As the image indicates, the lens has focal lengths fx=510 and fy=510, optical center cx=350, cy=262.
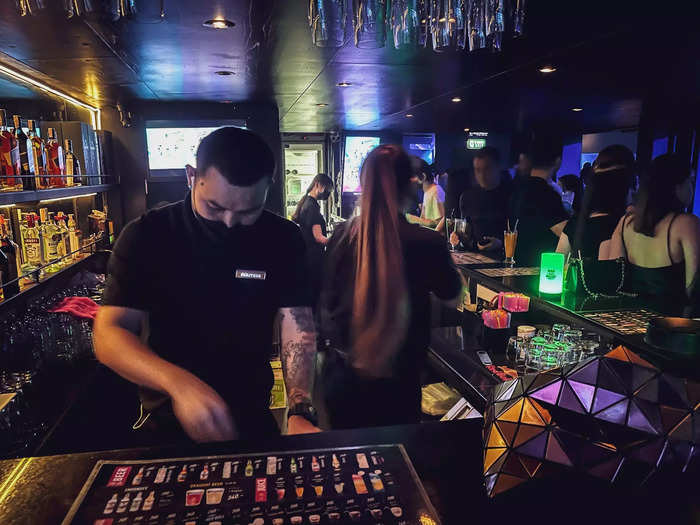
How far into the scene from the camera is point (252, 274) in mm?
1650

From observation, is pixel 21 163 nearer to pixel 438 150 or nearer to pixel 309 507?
pixel 309 507

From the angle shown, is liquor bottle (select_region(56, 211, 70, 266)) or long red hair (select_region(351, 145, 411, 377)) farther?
liquor bottle (select_region(56, 211, 70, 266))

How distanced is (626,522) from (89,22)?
268 cm

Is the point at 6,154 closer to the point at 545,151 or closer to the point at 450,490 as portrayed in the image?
the point at 450,490

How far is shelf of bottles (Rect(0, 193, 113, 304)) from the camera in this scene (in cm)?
244

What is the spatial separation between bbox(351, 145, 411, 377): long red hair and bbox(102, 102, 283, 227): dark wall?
3708 millimetres

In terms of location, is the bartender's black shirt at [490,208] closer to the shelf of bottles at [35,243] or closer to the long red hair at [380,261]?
the long red hair at [380,261]

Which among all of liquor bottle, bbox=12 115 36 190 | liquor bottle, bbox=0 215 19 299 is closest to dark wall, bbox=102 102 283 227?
liquor bottle, bbox=12 115 36 190

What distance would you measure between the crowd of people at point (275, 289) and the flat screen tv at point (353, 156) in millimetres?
9306

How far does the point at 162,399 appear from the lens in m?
1.60

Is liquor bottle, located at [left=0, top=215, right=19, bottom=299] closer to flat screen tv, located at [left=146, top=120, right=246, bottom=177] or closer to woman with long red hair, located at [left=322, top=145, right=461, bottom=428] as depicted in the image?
woman with long red hair, located at [left=322, top=145, right=461, bottom=428]

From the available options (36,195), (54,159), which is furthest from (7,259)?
(54,159)

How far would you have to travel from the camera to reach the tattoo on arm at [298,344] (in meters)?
1.66

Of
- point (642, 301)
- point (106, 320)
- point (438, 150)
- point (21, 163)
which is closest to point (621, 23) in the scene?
point (642, 301)
